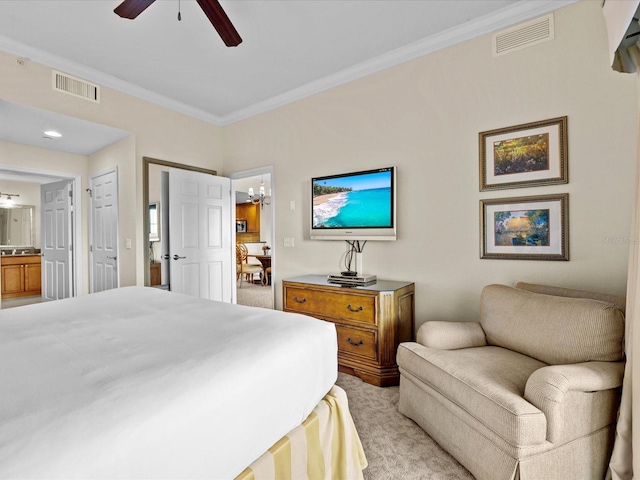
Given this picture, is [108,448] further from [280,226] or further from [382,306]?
[280,226]

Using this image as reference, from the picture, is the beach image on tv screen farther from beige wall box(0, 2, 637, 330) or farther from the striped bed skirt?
the striped bed skirt

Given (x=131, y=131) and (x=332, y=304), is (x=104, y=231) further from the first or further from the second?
(x=332, y=304)

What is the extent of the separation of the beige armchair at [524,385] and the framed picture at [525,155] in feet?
2.75

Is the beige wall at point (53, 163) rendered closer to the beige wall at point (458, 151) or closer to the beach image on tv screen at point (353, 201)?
the beige wall at point (458, 151)

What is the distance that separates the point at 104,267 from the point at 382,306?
12.0 feet

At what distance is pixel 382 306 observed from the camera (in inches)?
100

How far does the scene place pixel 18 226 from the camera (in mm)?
6508

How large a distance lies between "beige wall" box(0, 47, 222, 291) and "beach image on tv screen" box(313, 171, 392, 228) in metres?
1.89

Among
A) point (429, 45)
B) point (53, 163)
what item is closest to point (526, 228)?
point (429, 45)

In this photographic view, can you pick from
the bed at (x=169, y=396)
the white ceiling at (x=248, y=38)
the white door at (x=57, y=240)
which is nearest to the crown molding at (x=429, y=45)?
the white ceiling at (x=248, y=38)

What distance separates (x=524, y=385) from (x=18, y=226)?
8.76 meters

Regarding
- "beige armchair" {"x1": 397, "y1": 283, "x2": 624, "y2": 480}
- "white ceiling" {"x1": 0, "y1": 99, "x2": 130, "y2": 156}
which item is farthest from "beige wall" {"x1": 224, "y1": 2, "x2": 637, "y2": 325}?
"white ceiling" {"x1": 0, "y1": 99, "x2": 130, "y2": 156}

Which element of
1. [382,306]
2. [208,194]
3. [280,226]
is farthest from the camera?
[208,194]

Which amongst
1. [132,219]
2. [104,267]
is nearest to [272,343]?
[132,219]
